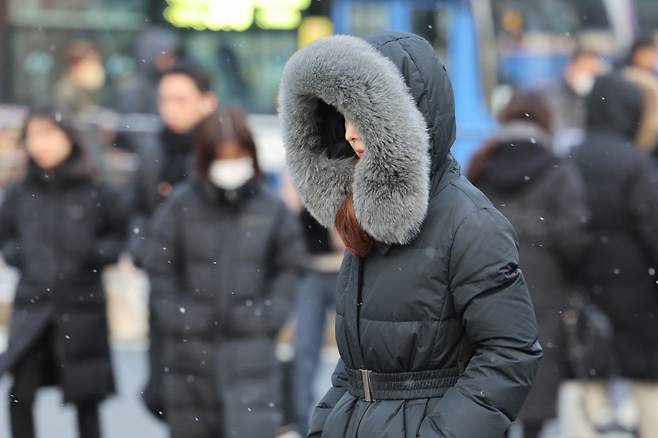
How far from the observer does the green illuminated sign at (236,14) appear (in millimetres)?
13836

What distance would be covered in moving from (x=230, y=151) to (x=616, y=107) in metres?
1.90

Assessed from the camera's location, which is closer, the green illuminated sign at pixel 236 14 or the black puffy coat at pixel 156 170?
the black puffy coat at pixel 156 170

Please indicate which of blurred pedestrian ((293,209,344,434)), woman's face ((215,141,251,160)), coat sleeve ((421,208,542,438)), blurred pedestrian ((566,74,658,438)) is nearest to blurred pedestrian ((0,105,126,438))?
woman's face ((215,141,251,160))

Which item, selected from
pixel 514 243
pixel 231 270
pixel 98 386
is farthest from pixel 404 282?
pixel 98 386

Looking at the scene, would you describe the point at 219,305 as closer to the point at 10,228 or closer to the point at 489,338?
the point at 10,228

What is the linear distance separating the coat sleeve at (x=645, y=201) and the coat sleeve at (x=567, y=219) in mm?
516

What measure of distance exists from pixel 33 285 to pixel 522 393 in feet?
12.7

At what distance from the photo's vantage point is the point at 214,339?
5492 millimetres

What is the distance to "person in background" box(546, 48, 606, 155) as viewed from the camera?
41.0 ft

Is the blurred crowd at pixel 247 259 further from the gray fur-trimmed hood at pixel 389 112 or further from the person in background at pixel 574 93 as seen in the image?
the person in background at pixel 574 93

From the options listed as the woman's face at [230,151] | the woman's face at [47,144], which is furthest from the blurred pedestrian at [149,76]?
the woman's face at [230,151]

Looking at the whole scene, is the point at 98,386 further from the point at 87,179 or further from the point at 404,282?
the point at 404,282

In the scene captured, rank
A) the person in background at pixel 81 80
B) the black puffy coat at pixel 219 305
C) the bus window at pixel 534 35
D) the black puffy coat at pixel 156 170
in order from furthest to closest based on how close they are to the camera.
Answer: the bus window at pixel 534 35 → the person in background at pixel 81 80 → the black puffy coat at pixel 156 170 → the black puffy coat at pixel 219 305

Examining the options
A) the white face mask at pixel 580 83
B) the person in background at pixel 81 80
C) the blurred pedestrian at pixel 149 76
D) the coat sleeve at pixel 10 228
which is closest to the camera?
the coat sleeve at pixel 10 228
